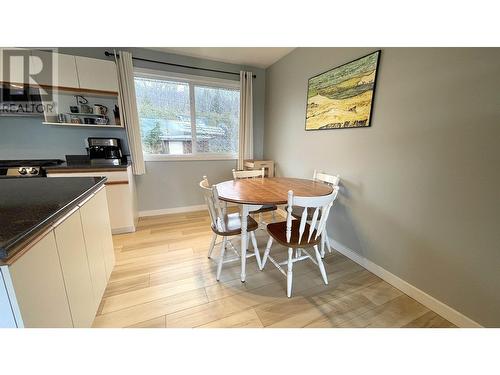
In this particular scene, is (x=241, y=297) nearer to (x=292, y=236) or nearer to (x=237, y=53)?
(x=292, y=236)

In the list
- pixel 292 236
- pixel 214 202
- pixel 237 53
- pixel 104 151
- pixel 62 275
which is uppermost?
pixel 237 53

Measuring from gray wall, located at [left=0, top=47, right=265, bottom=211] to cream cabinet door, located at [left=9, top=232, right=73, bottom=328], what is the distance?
7.51 ft

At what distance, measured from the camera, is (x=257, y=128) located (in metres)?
3.53

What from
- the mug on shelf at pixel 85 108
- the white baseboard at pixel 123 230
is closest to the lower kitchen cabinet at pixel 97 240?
the white baseboard at pixel 123 230

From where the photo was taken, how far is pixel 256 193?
1.65 meters

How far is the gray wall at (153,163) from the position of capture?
2.35 meters

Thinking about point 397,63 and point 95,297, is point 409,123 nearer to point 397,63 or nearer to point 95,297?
point 397,63

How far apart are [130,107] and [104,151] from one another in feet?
2.20

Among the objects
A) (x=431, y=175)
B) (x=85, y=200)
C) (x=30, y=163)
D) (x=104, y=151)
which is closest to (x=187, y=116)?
(x=104, y=151)

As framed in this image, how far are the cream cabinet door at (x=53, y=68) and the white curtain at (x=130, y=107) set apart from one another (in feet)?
1.52

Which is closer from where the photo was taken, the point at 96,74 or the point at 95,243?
the point at 95,243

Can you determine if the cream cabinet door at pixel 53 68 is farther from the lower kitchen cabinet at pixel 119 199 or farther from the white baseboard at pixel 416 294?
the white baseboard at pixel 416 294
